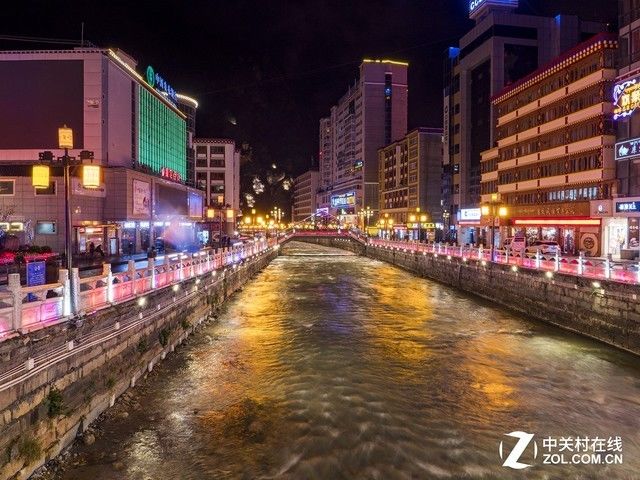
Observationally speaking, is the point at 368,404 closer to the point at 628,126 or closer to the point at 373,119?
the point at 628,126

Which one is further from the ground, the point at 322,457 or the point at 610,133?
the point at 610,133

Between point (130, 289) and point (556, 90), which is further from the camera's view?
point (556, 90)

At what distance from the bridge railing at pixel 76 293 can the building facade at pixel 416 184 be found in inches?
3154

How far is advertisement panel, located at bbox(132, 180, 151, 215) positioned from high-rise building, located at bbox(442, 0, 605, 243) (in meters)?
45.9

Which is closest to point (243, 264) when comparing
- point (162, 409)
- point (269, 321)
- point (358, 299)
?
point (358, 299)

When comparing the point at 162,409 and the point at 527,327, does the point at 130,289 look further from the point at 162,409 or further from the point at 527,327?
the point at 527,327

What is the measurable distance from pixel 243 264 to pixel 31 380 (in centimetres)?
3166

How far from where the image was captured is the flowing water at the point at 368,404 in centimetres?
1023

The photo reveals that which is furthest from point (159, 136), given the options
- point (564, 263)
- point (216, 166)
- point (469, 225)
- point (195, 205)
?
point (564, 263)

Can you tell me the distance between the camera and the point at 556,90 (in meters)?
51.0

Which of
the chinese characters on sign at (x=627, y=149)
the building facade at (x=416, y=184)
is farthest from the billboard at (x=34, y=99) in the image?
the building facade at (x=416, y=184)

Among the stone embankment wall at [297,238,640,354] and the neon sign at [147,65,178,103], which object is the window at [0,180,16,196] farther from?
the stone embankment wall at [297,238,640,354]
